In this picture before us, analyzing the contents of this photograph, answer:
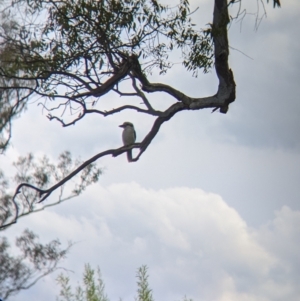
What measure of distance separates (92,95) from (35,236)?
718 centimetres

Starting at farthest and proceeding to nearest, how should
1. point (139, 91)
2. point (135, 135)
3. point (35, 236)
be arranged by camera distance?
1. point (35, 236)
2. point (135, 135)
3. point (139, 91)

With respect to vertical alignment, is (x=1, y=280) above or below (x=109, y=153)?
above

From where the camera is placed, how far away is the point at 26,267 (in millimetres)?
13141

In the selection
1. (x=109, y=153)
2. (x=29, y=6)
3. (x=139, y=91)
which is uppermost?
(x=29, y=6)

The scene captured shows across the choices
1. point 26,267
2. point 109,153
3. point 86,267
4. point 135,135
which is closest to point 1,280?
point 26,267

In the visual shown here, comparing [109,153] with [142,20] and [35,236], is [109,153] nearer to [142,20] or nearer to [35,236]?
[142,20]

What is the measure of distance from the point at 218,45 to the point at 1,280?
8.68 metres

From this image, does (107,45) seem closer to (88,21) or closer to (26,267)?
(88,21)

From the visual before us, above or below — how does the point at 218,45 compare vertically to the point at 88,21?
below

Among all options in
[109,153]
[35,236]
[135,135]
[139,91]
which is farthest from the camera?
[35,236]

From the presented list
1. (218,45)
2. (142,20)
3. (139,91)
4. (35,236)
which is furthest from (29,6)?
(35,236)

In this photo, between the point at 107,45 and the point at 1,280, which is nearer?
the point at 107,45

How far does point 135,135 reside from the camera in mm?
8492

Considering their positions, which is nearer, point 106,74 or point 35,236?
point 106,74
